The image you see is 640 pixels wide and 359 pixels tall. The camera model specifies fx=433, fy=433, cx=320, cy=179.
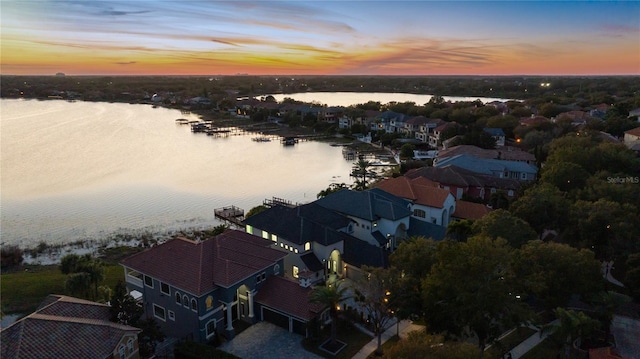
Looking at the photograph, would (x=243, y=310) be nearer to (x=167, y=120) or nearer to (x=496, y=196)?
(x=496, y=196)

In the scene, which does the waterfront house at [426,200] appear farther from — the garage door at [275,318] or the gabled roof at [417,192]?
the garage door at [275,318]

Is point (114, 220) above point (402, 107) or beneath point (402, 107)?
beneath

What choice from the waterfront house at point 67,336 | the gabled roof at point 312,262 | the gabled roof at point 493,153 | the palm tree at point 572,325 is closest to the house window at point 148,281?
the waterfront house at point 67,336

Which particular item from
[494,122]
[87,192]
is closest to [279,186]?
[87,192]

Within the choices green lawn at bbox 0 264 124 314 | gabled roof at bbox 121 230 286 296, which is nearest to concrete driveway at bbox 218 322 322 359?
gabled roof at bbox 121 230 286 296

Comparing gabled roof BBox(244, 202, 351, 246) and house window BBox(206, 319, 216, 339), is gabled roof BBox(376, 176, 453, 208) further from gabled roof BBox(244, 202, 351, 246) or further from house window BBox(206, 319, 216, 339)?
house window BBox(206, 319, 216, 339)

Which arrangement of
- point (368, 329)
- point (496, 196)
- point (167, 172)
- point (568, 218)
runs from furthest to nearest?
point (167, 172), point (496, 196), point (568, 218), point (368, 329)
